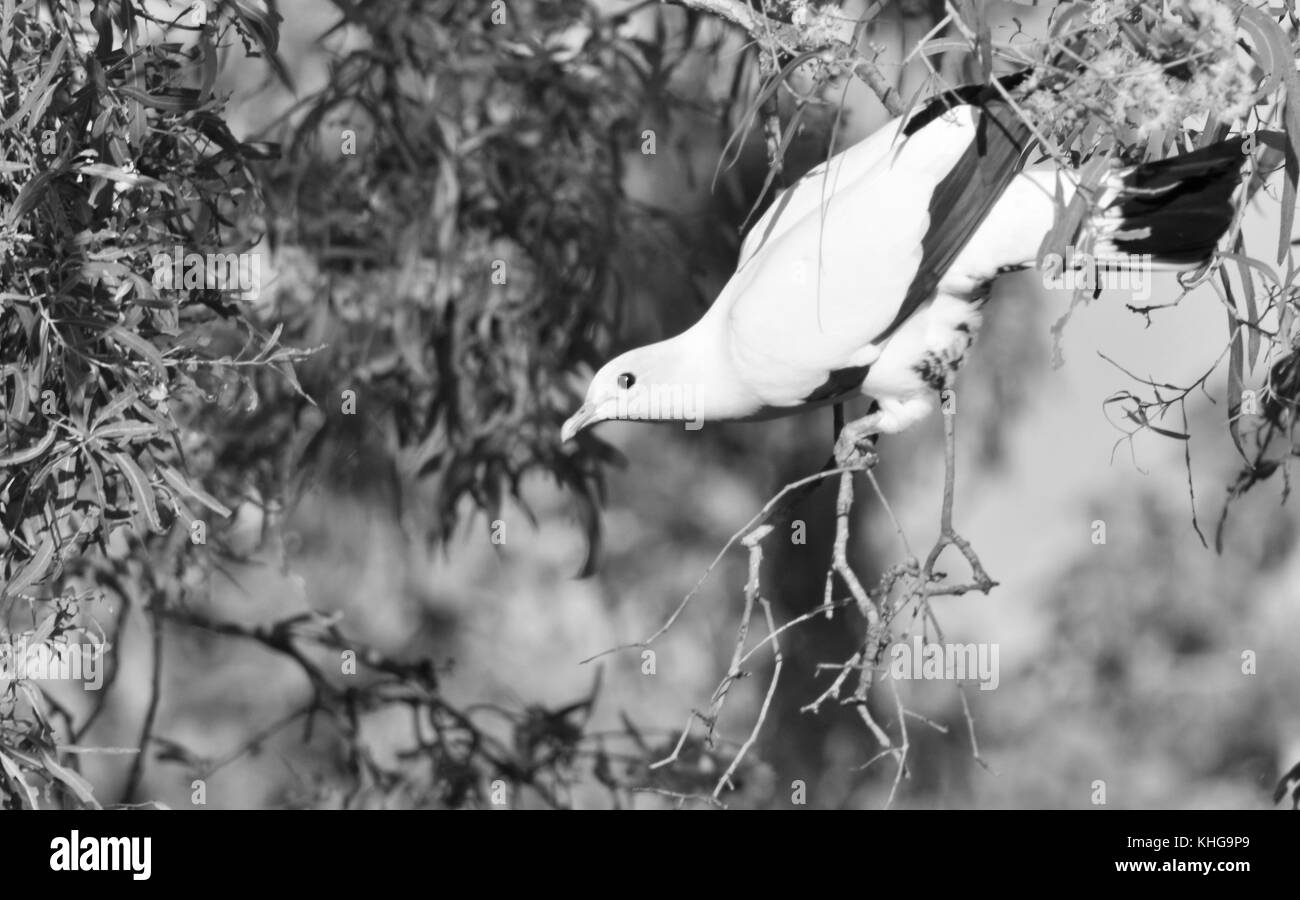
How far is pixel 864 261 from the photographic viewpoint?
102 centimetres

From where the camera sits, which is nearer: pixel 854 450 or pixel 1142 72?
pixel 1142 72

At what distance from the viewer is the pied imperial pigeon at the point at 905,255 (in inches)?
37.7

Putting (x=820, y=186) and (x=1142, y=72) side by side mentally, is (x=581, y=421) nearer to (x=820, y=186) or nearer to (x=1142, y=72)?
(x=820, y=186)

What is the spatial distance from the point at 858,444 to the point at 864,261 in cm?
13

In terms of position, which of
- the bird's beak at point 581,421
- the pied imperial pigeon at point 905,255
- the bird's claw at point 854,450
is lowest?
the bird's claw at point 854,450

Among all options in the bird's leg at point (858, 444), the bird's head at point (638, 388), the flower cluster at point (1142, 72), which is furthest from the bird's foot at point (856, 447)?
the flower cluster at point (1142, 72)

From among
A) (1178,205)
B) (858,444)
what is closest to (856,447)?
(858,444)

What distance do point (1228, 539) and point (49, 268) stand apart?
1528 millimetres

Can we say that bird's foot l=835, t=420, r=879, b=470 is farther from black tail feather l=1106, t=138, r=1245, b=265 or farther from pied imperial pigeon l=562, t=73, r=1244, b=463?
black tail feather l=1106, t=138, r=1245, b=265

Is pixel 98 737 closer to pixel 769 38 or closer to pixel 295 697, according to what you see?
pixel 295 697

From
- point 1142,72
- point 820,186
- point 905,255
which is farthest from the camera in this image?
point 820,186

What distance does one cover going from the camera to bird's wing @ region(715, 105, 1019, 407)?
1.00m

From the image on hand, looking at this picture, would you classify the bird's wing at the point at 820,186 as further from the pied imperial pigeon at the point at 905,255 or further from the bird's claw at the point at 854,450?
the bird's claw at the point at 854,450

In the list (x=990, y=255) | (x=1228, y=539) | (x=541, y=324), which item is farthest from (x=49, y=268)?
(x=1228, y=539)
